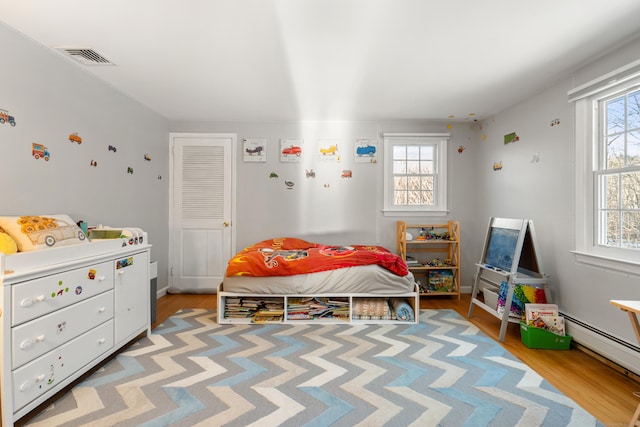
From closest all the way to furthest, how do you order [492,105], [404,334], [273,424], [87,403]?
[273,424]
[87,403]
[404,334]
[492,105]

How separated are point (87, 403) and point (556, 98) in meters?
4.35

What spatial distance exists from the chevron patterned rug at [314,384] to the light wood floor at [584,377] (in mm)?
100

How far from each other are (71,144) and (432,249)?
4155mm

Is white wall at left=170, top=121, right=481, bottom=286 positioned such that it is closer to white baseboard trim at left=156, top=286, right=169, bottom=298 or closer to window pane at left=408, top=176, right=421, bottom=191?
window pane at left=408, top=176, right=421, bottom=191

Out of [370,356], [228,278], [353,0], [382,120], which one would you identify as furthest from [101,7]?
[382,120]

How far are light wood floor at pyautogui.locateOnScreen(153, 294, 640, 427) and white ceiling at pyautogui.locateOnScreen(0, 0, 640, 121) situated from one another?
7.73 feet

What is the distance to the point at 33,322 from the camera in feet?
5.55

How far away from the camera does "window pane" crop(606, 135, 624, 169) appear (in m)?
2.39

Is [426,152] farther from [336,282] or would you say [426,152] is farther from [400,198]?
[336,282]

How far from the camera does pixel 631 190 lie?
231cm

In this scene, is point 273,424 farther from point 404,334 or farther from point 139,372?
point 404,334

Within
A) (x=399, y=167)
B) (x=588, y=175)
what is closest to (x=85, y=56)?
(x=399, y=167)

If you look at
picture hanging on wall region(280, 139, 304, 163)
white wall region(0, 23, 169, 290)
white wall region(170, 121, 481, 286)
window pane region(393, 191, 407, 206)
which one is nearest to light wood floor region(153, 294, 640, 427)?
white wall region(0, 23, 169, 290)

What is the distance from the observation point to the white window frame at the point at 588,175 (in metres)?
2.40
